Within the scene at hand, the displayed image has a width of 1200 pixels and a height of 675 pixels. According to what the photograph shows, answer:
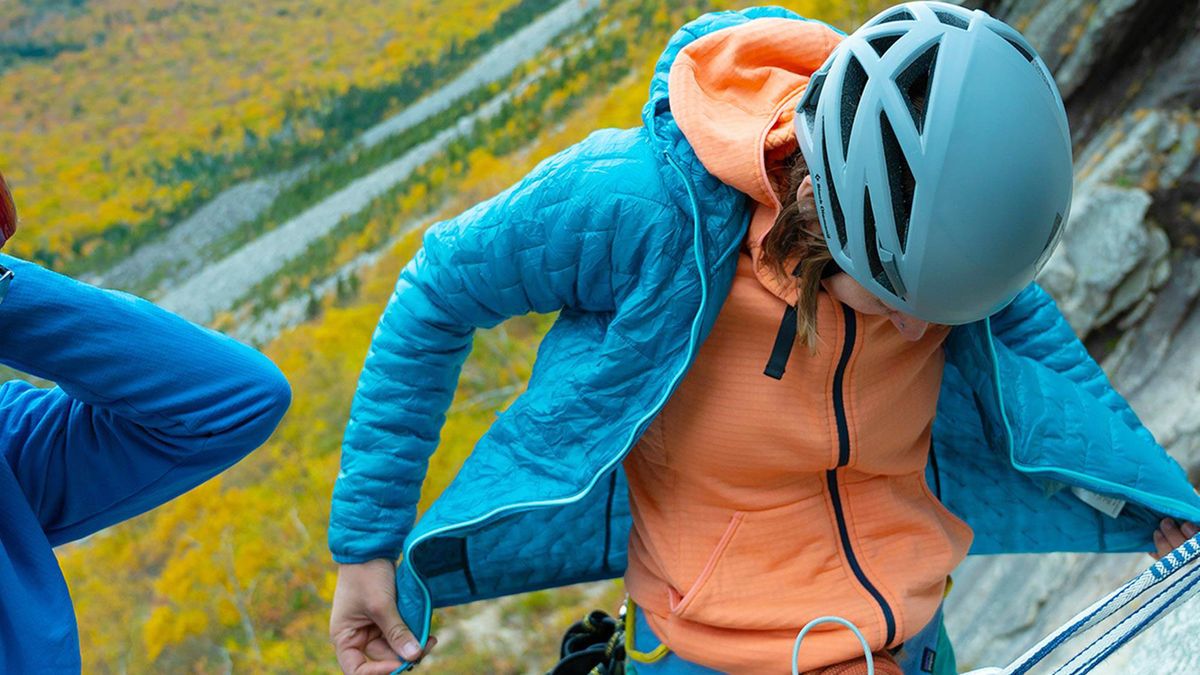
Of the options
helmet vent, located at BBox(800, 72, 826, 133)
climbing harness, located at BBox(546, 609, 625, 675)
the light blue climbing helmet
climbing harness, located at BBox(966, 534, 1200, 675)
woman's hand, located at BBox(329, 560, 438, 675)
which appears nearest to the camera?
climbing harness, located at BBox(966, 534, 1200, 675)

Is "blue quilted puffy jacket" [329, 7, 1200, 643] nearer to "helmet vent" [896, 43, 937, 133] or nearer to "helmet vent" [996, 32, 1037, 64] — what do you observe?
"helmet vent" [896, 43, 937, 133]

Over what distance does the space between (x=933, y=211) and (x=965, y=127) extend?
0.41 ft

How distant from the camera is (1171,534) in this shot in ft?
6.98

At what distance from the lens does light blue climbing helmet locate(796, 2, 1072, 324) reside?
141cm

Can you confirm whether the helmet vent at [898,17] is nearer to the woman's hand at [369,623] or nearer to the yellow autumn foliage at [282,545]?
the woman's hand at [369,623]

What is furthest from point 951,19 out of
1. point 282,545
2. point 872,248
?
point 282,545

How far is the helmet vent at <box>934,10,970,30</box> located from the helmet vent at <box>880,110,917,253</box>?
17cm

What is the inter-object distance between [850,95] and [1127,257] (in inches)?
131

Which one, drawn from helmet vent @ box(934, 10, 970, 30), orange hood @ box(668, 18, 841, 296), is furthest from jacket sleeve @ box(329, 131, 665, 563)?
helmet vent @ box(934, 10, 970, 30)

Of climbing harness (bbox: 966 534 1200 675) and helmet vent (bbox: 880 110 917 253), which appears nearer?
climbing harness (bbox: 966 534 1200 675)

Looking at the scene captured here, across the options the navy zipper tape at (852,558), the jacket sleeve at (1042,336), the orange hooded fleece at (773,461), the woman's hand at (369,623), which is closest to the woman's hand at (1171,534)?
the jacket sleeve at (1042,336)

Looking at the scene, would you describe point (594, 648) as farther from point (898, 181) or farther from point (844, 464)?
point (898, 181)

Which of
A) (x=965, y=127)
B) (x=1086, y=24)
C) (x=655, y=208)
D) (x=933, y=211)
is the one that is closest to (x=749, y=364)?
(x=655, y=208)

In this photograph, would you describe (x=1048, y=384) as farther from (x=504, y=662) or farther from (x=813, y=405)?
(x=504, y=662)
